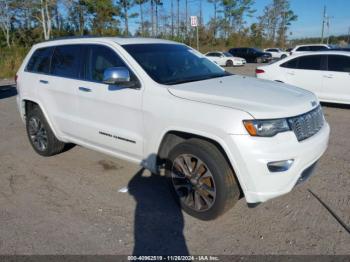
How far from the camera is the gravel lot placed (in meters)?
3.00

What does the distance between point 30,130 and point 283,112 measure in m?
4.24

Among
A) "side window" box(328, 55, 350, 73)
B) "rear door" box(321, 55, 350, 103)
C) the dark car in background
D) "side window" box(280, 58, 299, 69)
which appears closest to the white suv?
"rear door" box(321, 55, 350, 103)

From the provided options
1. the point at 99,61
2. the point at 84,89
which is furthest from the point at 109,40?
the point at 84,89

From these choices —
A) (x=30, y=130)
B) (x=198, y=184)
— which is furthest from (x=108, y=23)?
(x=198, y=184)

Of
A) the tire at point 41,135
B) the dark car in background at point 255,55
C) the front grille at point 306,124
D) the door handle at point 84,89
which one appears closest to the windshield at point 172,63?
the door handle at point 84,89

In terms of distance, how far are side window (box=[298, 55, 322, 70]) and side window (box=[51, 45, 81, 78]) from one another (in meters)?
6.83

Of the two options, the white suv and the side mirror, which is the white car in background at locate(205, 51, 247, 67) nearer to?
the white suv

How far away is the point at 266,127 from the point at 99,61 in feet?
7.76

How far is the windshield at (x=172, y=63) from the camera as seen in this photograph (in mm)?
3754

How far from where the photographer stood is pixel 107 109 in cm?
395

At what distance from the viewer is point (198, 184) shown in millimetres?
3328

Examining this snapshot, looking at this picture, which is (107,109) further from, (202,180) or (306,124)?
(306,124)

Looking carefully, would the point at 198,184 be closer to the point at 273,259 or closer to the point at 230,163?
the point at 230,163

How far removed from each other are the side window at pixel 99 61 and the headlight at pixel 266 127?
1.85 m
